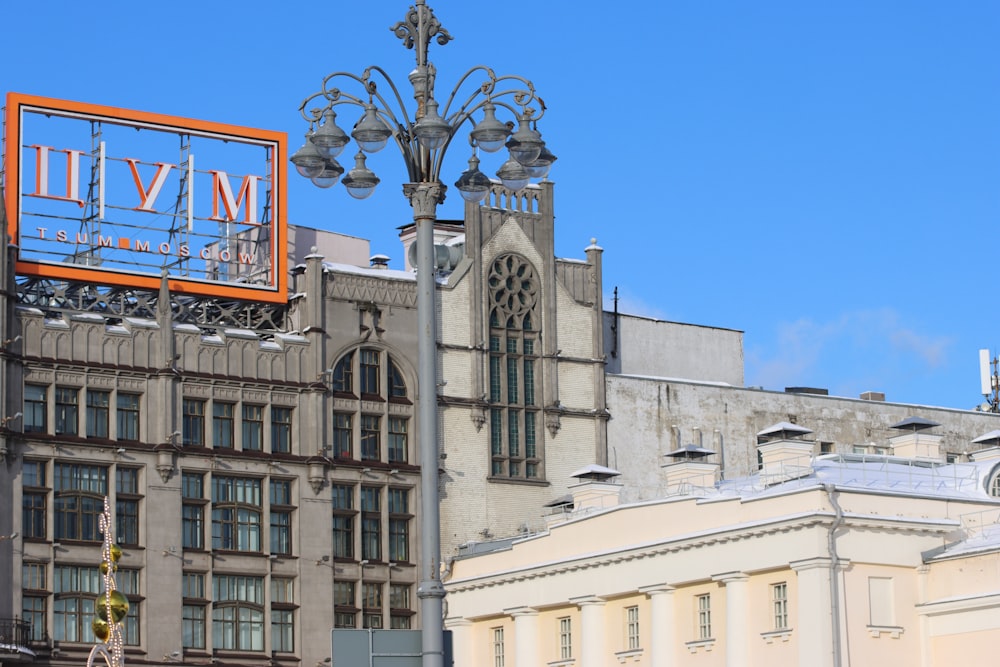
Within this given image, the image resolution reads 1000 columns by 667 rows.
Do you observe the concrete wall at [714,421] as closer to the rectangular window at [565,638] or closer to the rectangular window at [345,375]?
the rectangular window at [345,375]

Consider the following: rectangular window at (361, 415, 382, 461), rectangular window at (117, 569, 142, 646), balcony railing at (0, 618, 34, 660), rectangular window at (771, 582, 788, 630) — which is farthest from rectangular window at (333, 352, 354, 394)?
rectangular window at (771, 582, 788, 630)

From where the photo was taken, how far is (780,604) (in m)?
65.2

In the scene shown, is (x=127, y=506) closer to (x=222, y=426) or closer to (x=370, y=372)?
(x=222, y=426)

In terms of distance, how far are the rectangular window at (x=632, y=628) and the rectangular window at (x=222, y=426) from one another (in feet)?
53.8

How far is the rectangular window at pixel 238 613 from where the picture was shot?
77.2 metres

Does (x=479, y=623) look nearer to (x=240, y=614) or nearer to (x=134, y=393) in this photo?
(x=240, y=614)

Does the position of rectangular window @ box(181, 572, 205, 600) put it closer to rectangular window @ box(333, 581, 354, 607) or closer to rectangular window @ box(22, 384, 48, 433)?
rectangular window @ box(333, 581, 354, 607)

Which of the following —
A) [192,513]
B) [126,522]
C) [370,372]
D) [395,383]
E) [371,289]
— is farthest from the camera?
[395,383]

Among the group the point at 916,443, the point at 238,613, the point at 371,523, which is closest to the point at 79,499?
the point at 238,613

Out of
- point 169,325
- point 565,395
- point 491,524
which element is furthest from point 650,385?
point 169,325

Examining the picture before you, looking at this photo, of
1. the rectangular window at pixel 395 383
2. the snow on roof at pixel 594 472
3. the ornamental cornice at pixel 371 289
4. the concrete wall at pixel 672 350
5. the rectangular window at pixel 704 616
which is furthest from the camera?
the concrete wall at pixel 672 350

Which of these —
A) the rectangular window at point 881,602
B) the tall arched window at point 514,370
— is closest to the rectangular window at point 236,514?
the tall arched window at point 514,370

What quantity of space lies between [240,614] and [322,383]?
9.06 metres

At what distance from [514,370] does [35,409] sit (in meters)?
19.9
